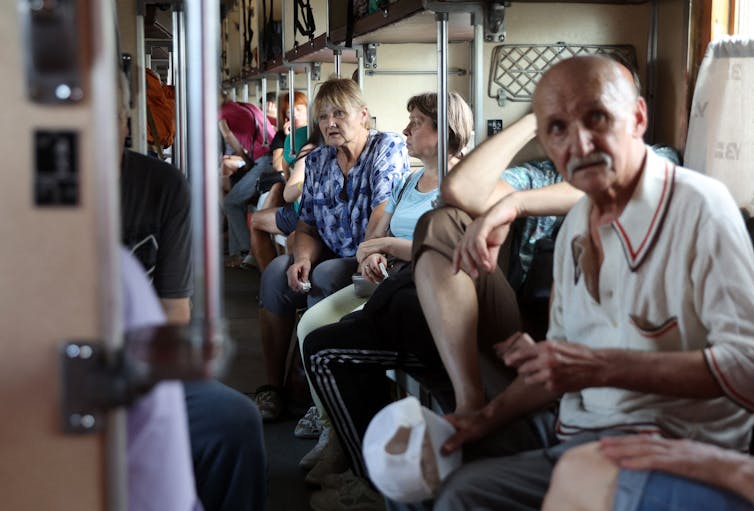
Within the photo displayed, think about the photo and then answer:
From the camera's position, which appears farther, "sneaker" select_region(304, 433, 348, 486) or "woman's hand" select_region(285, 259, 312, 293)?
"woman's hand" select_region(285, 259, 312, 293)

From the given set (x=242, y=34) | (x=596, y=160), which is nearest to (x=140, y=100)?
(x=596, y=160)

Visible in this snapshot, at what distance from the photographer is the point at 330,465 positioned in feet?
12.2

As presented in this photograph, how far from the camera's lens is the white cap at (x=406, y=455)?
7.18 ft

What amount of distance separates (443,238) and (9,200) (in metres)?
1.79

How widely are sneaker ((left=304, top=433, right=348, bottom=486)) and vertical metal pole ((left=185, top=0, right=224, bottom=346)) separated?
2.62m

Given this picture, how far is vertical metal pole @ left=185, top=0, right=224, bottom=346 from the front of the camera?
3.77ft

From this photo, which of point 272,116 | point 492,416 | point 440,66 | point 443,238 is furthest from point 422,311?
point 272,116

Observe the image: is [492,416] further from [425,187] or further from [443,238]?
[425,187]

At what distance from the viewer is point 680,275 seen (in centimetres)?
200

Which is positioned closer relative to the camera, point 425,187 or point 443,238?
point 443,238

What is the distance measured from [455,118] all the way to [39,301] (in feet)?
10.2

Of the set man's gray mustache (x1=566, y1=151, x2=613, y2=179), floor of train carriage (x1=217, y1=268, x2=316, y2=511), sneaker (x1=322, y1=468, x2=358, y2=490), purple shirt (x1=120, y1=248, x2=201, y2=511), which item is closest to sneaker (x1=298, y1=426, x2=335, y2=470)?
floor of train carriage (x1=217, y1=268, x2=316, y2=511)

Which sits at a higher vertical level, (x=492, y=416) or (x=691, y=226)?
(x=691, y=226)

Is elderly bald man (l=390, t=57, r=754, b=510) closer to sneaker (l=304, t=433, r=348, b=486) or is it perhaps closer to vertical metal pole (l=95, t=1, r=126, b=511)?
vertical metal pole (l=95, t=1, r=126, b=511)
